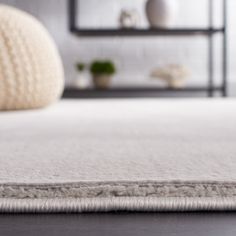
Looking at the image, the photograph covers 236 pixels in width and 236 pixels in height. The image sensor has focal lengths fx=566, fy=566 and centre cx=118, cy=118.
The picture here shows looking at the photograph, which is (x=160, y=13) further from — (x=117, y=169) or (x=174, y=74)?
(x=117, y=169)

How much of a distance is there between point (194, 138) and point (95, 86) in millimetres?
1821

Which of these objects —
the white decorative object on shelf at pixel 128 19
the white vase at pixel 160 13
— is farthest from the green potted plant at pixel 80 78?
the white vase at pixel 160 13

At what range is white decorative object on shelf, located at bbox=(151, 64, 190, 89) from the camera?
8.27ft

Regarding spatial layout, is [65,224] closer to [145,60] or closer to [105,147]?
[105,147]

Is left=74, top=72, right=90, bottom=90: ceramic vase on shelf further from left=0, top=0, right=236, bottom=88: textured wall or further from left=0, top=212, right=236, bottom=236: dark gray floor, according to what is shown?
left=0, top=212, right=236, bottom=236: dark gray floor

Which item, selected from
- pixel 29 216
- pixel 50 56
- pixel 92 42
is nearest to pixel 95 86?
A: pixel 92 42

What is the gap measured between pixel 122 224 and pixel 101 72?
2.16 metres

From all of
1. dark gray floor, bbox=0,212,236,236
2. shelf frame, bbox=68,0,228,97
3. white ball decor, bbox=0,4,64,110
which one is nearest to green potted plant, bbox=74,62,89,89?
shelf frame, bbox=68,0,228,97

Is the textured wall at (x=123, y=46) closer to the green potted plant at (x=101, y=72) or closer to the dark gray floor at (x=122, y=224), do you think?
the green potted plant at (x=101, y=72)

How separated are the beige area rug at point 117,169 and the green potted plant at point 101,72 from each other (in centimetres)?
165

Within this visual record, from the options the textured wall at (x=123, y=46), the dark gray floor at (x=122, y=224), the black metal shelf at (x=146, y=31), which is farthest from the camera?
the textured wall at (x=123, y=46)

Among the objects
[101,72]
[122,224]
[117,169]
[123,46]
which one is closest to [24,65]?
[117,169]

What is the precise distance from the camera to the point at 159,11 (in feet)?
8.30

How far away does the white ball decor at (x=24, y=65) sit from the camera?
1286 millimetres
